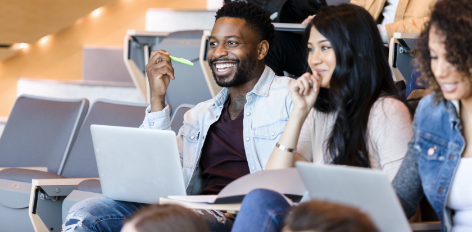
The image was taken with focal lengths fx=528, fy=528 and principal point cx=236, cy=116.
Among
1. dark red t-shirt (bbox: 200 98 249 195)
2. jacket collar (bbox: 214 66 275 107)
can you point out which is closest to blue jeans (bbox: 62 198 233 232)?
dark red t-shirt (bbox: 200 98 249 195)

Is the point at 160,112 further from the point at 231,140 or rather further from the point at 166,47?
the point at 166,47

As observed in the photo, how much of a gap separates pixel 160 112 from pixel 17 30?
2.52 meters

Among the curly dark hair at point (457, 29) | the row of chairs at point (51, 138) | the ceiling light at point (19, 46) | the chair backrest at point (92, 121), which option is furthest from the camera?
the ceiling light at point (19, 46)

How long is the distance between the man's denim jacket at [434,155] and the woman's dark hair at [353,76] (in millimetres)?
195

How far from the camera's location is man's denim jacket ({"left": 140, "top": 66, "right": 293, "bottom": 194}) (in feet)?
5.79

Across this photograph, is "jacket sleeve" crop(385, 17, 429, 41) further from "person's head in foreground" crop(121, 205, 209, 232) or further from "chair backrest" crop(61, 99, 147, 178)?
"person's head in foreground" crop(121, 205, 209, 232)

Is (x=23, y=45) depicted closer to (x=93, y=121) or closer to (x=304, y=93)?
(x=93, y=121)

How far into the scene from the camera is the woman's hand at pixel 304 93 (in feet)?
4.85

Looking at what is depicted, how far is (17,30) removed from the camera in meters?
3.96

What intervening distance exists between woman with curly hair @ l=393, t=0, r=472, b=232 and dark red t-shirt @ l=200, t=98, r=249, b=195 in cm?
67

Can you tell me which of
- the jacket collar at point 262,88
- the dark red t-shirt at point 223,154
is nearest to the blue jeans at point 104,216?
the dark red t-shirt at point 223,154

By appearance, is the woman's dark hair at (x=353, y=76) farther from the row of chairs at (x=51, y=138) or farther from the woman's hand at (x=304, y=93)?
the row of chairs at (x=51, y=138)

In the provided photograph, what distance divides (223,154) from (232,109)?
19cm

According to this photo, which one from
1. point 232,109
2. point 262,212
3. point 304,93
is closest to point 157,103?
point 232,109
